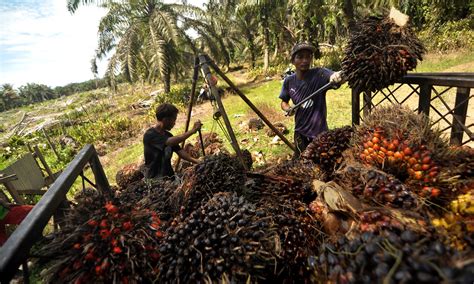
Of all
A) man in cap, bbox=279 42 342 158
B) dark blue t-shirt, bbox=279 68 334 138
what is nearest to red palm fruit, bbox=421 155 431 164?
man in cap, bbox=279 42 342 158

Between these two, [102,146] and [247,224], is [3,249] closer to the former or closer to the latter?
[247,224]

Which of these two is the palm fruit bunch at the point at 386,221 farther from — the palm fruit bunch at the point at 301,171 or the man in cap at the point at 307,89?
the man in cap at the point at 307,89

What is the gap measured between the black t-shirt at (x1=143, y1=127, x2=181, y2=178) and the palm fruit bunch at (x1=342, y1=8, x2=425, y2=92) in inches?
93.0

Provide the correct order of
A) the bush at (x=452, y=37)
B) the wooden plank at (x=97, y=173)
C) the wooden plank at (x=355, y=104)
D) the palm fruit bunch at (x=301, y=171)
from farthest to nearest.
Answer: the bush at (x=452, y=37) → the wooden plank at (x=355, y=104) → the wooden plank at (x=97, y=173) → the palm fruit bunch at (x=301, y=171)

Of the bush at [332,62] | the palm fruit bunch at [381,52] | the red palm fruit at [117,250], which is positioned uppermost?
the palm fruit bunch at [381,52]

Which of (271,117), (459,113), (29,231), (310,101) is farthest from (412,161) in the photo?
(271,117)

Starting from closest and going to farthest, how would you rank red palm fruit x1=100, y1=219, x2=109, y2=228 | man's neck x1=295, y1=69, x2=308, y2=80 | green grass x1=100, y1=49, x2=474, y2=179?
red palm fruit x1=100, y1=219, x2=109, y2=228
man's neck x1=295, y1=69, x2=308, y2=80
green grass x1=100, y1=49, x2=474, y2=179

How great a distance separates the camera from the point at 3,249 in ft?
2.99

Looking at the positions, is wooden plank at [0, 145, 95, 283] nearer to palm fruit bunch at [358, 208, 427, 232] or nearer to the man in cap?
palm fruit bunch at [358, 208, 427, 232]

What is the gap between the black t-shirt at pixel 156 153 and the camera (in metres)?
3.41

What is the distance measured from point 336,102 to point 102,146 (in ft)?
32.7

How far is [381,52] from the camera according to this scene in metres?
1.93

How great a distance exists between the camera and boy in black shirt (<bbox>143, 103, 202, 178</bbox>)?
3371mm

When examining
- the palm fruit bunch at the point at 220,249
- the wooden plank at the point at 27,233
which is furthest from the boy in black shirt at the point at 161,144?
the palm fruit bunch at the point at 220,249
